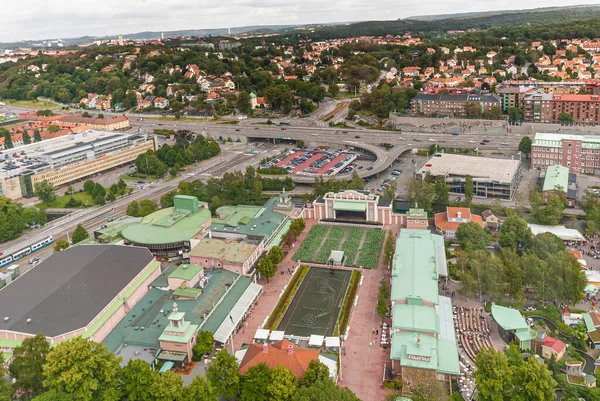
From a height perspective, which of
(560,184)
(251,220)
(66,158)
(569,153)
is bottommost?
(251,220)

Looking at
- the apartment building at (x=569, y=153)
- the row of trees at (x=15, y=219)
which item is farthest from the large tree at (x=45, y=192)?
the apartment building at (x=569, y=153)

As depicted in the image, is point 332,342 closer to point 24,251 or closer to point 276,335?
point 276,335

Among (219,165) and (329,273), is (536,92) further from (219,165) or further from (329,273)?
(329,273)

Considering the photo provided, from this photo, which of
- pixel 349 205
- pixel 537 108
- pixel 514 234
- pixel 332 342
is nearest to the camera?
pixel 332 342

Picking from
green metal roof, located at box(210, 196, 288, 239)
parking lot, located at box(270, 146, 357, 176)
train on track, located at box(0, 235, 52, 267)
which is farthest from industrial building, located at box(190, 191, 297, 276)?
train on track, located at box(0, 235, 52, 267)

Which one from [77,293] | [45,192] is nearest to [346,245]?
[77,293]

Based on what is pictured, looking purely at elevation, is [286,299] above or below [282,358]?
below

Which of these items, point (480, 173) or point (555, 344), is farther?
point (480, 173)
